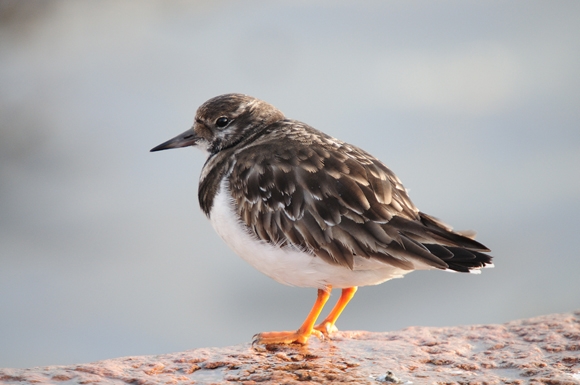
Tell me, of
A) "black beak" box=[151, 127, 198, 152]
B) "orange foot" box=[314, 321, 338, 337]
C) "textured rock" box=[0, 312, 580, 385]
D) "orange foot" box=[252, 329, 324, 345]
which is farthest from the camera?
"black beak" box=[151, 127, 198, 152]

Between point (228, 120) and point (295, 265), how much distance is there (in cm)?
139

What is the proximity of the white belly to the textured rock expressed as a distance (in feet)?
1.19

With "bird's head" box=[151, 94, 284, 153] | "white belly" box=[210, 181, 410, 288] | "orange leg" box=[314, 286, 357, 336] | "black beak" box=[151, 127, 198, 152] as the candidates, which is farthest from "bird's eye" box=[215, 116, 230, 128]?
"orange leg" box=[314, 286, 357, 336]

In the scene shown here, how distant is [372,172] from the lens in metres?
3.93

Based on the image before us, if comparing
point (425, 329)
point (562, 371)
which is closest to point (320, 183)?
point (425, 329)

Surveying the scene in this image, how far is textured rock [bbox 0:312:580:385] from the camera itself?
3.03 meters

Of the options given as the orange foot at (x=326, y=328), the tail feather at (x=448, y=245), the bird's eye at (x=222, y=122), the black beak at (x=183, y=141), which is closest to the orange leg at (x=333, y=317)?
the orange foot at (x=326, y=328)

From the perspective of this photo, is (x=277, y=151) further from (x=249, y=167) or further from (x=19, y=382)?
(x=19, y=382)

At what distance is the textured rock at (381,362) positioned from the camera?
119 inches

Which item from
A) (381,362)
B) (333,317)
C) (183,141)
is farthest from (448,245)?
(183,141)

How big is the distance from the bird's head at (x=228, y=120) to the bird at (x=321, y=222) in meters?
0.44

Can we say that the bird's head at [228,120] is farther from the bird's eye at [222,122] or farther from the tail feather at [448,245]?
the tail feather at [448,245]

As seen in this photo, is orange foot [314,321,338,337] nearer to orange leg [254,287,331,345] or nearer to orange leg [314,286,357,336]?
orange leg [314,286,357,336]

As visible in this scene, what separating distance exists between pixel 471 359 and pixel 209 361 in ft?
4.32
